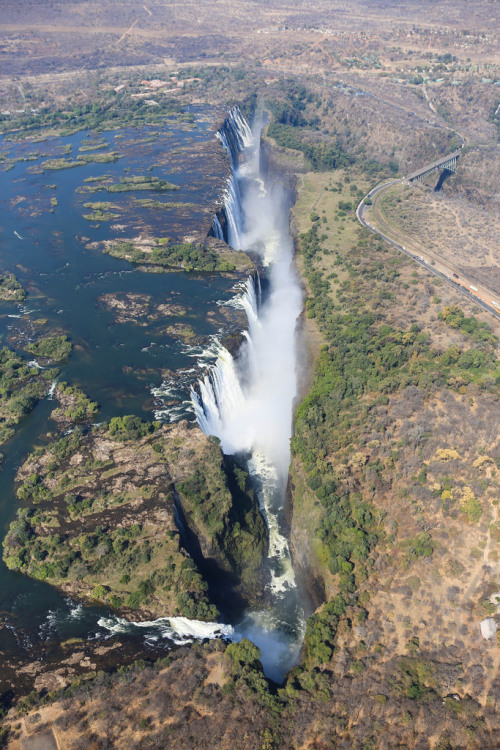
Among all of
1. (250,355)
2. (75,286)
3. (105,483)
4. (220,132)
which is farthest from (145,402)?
(220,132)

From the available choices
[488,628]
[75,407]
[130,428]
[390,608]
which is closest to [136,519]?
[130,428]

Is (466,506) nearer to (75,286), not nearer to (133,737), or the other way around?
(133,737)

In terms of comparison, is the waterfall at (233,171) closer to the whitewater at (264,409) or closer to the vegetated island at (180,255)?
the whitewater at (264,409)

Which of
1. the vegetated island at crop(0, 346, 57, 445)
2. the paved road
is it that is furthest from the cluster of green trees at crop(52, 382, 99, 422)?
the paved road

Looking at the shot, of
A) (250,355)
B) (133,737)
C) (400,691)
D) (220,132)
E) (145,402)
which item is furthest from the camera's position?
(220,132)

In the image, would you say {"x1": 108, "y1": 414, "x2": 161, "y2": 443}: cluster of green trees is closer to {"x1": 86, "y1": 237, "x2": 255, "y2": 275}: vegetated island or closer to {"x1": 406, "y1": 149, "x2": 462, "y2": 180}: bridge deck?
{"x1": 86, "y1": 237, "x2": 255, "y2": 275}: vegetated island

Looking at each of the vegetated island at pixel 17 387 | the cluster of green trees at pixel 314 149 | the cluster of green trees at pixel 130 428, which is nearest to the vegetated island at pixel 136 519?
the cluster of green trees at pixel 130 428

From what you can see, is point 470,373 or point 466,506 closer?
point 466,506
